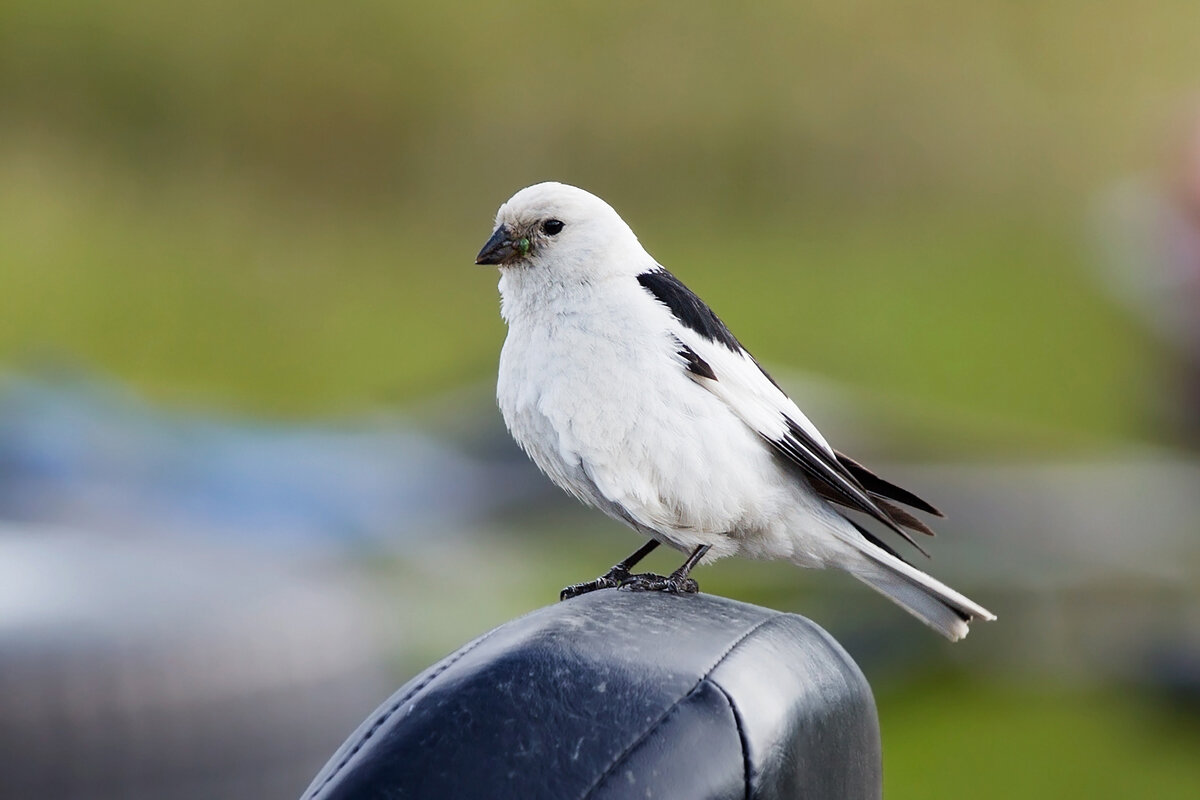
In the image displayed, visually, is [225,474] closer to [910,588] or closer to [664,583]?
[910,588]

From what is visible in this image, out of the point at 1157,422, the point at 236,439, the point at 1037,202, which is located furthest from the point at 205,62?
the point at 1037,202

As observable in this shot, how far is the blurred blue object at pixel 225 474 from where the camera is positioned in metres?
5.61

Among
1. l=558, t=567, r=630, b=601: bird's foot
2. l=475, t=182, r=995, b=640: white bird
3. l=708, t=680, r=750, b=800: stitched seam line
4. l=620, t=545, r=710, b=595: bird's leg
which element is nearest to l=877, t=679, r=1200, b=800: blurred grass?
l=475, t=182, r=995, b=640: white bird

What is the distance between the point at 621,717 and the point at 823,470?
933 mm

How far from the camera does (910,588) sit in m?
2.23

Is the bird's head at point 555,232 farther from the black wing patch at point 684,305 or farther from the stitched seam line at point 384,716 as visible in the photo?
the stitched seam line at point 384,716

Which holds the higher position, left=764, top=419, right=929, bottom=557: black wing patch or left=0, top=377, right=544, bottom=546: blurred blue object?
left=0, top=377, right=544, bottom=546: blurred blue object

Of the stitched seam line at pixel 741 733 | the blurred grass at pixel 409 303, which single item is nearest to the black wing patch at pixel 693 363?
the stitched seam line at pixel 741 733

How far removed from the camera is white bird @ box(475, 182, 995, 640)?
6.27ft

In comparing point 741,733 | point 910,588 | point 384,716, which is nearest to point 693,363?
point 910,588

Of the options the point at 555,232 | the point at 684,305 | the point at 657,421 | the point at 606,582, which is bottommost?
the point at 606,582

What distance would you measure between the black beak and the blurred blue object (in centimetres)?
348

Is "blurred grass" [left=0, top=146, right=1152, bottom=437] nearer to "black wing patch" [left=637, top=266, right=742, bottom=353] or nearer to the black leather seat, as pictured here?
"black wing patch" [left=637, top=266, right=742, bottom=353]

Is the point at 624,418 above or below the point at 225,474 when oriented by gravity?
below
